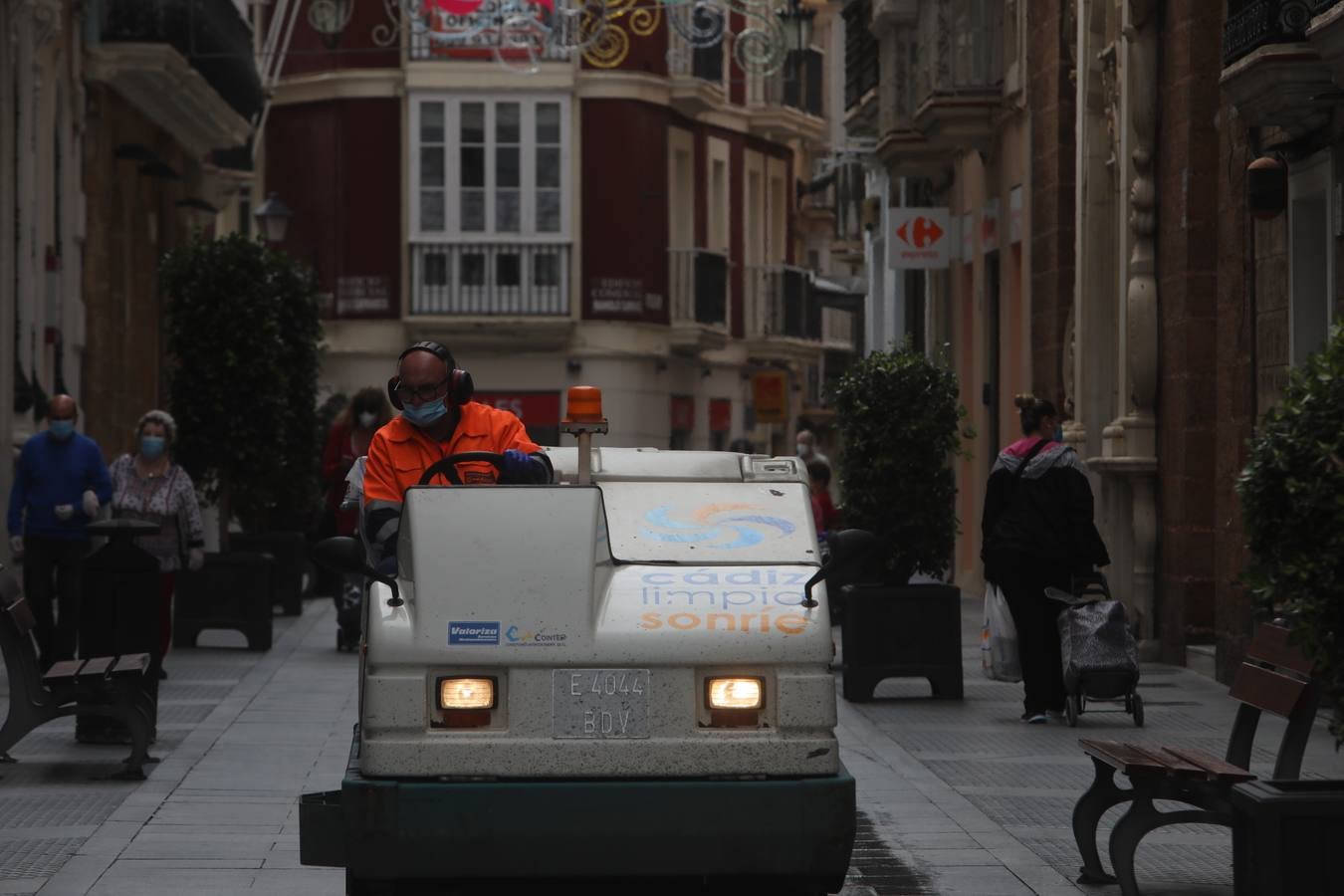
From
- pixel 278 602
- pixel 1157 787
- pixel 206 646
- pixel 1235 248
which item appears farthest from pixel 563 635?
pixel 278 602

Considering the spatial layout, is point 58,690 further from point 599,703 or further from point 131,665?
point 599,703

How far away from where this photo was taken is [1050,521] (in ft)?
48.8

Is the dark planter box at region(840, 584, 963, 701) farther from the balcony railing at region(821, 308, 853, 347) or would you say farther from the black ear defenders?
the balcony railing at region(821, 308, 853, 347)

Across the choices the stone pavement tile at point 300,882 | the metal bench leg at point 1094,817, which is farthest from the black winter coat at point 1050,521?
the stone pavement tile at point 300,882

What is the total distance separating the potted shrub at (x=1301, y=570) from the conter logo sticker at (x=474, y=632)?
2.19m

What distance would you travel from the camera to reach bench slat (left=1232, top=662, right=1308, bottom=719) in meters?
8.69

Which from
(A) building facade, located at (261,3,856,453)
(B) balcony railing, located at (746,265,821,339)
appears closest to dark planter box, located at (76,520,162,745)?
(A) building facade, located at (261,3,856,453)

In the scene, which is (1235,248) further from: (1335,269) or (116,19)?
(116,19)

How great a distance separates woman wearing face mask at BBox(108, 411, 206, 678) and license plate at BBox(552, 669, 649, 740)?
9357 mm

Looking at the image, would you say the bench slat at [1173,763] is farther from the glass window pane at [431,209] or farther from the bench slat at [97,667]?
the glass window pane at [431,209]

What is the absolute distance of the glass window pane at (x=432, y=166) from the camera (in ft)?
154

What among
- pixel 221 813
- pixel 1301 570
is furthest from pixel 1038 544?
pixel 1301 570

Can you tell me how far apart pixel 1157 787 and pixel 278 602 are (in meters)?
17.4

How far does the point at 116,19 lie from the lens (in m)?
29.5
